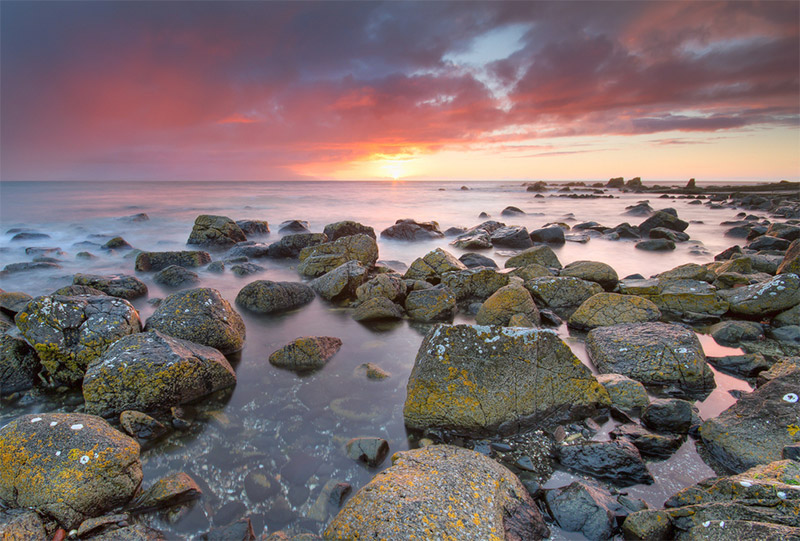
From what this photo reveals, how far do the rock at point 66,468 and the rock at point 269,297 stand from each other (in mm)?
5242

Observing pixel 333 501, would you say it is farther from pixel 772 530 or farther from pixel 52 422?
pixel 772 530

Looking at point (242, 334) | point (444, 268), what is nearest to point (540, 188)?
point (444, 268)

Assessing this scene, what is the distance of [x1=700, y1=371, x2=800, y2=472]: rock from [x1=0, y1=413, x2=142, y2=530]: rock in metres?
6.22

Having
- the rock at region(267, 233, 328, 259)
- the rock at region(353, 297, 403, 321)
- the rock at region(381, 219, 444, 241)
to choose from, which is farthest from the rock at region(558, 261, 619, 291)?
the rock at region(381, 219, 444, 241)

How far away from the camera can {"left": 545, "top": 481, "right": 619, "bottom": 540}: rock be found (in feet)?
10.8

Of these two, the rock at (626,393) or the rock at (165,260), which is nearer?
the rock at (626,393)

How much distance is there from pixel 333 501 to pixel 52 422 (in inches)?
117

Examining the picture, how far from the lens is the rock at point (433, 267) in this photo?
10789 millimetres

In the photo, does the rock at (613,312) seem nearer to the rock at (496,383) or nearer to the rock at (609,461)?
the rock at (496,383)

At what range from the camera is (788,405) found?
416cm

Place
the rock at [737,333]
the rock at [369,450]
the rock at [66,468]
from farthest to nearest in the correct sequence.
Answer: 1. the rock at [737,333]
2. the rock at [369,450]
3. the rock at [66,468]

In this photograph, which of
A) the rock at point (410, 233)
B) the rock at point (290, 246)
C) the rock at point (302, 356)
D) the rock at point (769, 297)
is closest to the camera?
the rock at point (302, 356)

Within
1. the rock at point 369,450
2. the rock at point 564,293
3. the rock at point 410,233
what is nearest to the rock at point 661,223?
the rock at point 410,233

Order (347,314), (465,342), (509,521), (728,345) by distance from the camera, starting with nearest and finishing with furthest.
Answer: (509,521)
(465,342)
(728,345)
(347,314)
